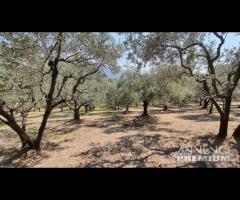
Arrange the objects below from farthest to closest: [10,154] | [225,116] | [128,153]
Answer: [225,116] < [10,154] < [128,153]

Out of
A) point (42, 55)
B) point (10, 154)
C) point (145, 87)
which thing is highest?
point (42, 55)

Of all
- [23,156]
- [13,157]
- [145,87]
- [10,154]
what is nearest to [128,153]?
[23,156]

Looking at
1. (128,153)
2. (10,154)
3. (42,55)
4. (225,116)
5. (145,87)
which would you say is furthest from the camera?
(145,87)

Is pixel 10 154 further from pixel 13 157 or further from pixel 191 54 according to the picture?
pixel 191 54

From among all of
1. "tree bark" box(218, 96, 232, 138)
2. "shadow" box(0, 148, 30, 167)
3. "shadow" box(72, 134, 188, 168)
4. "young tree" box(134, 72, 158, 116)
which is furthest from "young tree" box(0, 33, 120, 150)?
"young tree" box(134, 72, 158, 116)

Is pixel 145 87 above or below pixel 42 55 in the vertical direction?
below

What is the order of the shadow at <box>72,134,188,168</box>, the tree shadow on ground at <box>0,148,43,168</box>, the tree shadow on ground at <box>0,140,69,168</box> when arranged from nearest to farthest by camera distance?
the shadow at <box>72,134,188,168</box> < the tree shadow on ground at <box>0,148,43,168</box> < the tree shadow on ground at <box>0,140,69,168</box>

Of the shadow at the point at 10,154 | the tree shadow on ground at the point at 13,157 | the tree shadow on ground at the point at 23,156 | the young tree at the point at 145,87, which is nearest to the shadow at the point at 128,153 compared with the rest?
the tree shadow on ground at the point at 23,156

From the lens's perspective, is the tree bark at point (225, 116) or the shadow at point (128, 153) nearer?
the shadow at point (128, 153)

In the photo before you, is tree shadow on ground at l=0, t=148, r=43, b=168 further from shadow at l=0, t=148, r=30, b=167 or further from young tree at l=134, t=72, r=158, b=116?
young tree at l=134, t=72, r=158, b=116

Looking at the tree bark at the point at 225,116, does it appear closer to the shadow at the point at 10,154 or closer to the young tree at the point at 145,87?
the shadow at the point at 10,154
